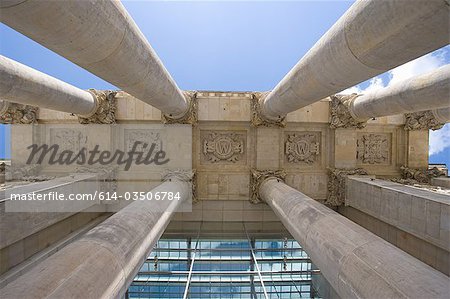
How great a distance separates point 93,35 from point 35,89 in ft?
26.7

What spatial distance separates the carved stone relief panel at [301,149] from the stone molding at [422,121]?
6.36m

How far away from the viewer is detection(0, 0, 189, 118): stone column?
14.6 ft

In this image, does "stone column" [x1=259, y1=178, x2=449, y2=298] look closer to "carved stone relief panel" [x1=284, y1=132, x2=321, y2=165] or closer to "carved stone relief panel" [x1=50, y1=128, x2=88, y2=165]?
"carved stone relief panel" [x1=284, y1=132, x2=321, y2=165]

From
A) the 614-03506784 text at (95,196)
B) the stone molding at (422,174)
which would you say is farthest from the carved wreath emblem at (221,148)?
the stone molding at (422,174)

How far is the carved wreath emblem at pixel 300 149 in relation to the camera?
18125 millimetres

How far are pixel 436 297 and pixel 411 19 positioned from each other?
477 centimetres

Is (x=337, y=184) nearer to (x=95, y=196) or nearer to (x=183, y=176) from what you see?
(x=183, y=176)

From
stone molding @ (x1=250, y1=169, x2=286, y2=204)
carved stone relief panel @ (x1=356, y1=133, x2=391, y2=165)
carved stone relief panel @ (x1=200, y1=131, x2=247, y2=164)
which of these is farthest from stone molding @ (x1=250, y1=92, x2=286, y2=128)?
carved stone relief panel @ (x1=356, y1=133, x2=391, y2=165)

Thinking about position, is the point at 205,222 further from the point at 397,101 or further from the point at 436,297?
the point at 436,297

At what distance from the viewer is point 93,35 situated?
5492mm

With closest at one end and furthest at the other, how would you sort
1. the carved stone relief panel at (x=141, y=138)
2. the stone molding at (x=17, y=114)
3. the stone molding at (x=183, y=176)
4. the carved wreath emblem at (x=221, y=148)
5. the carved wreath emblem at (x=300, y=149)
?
the stone molding at (x=17, y=114)
the stone molding at (x=183, y=176)
the carved stone relief panel at (x=141, y=138)
the carved wreath emblem at (x=221, y=148)
the carved wreath emblem at (x=300, y=149)

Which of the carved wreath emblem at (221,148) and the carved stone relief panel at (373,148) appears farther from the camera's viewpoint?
the carved stone relief panel at (373,148)

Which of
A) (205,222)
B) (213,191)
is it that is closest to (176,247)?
(205,222)

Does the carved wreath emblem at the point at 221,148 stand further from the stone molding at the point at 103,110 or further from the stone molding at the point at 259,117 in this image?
the stone molding at the point at 103,110
